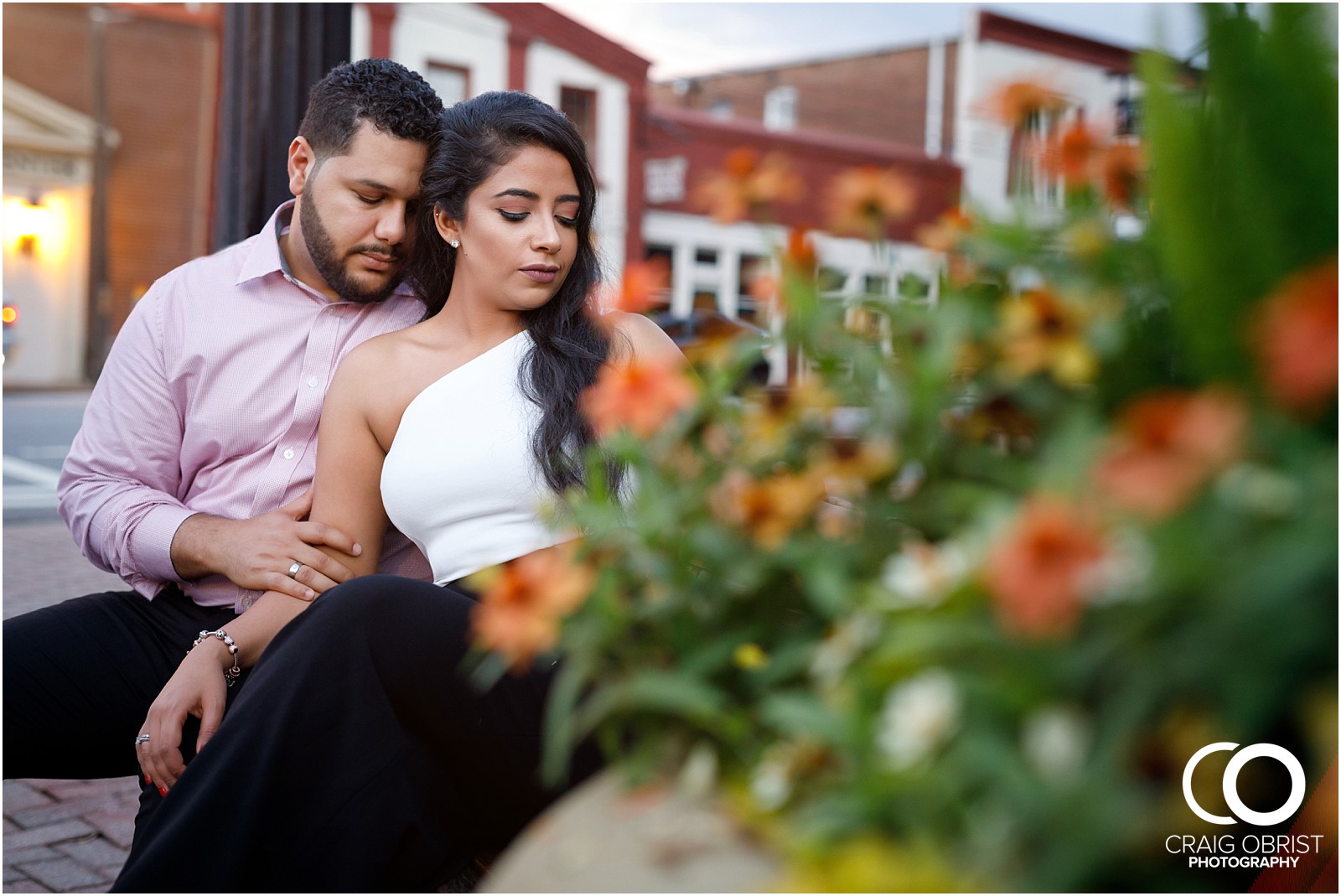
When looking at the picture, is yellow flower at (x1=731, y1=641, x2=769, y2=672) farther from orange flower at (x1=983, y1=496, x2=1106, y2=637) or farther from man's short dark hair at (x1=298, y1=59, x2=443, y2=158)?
man's short dark hair at (x1=298, y1=59, x2=443, y2=158)

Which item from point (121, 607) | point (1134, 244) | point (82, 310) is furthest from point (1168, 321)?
point (82, 310)

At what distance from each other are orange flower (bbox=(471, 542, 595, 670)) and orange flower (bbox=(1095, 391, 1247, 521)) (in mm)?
294

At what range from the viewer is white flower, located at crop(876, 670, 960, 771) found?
568mm

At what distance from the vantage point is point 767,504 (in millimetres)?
752

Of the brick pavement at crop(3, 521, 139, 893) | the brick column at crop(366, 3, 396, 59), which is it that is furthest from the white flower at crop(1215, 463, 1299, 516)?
the brick column at crop(366, 3, 396, 59)

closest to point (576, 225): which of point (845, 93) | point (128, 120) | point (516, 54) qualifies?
point (516, 54)

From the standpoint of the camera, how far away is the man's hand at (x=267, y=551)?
196 centimetres

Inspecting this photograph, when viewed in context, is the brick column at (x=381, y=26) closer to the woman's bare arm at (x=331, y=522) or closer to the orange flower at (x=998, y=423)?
the woman's bare arm at (x=331, y=522)

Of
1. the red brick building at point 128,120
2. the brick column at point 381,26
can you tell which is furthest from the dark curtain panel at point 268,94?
the red brick building at point 128,120

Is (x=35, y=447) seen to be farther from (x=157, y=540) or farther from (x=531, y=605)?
(x=531, y=605)

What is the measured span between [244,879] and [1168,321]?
43.4 inches

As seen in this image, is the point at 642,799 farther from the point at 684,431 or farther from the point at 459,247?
the point at 459,247

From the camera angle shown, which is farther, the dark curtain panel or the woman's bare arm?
the dark curtain panel

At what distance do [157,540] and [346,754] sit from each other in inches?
34.2
